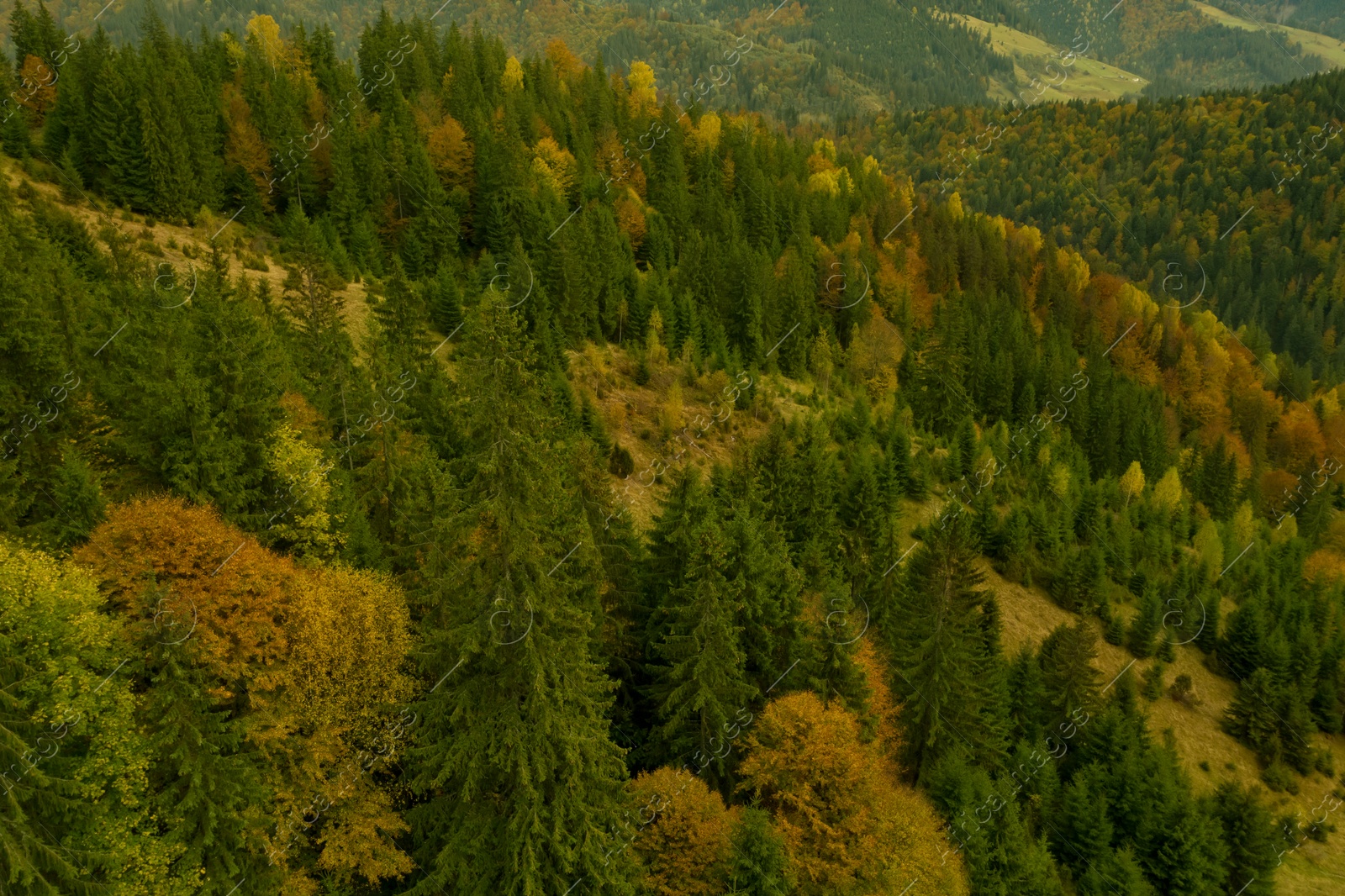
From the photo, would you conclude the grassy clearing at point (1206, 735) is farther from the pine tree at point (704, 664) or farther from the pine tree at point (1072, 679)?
the pine tree at point (704, 664)

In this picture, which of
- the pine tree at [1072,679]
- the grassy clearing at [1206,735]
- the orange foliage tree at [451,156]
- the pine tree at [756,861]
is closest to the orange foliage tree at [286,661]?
the pine tree at [756,861]

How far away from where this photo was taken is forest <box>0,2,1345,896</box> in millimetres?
20125

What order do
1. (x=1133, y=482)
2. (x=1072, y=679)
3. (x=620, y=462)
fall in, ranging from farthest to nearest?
1. (x=1133, y=482)
2. (x=620, y=462)
3. (x=1072, y=679)

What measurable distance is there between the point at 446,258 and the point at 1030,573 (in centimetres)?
5629

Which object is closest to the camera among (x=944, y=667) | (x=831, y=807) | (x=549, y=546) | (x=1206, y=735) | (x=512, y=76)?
(x=549, y=546)

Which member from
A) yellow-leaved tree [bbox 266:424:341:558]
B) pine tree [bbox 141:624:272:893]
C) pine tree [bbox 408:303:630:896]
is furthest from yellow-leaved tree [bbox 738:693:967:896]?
yellow-leaved tree [bbox 266:424:341:558]

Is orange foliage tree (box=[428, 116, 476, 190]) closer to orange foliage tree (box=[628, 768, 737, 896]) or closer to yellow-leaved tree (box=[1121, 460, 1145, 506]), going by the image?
orange foliage tree (box=[628, 768, 737, 896])

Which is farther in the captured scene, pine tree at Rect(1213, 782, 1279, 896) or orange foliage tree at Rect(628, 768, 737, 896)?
pine tree at Rect(1213, 782, 1279, 896)

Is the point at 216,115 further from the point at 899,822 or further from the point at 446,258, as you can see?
the point at 899,822

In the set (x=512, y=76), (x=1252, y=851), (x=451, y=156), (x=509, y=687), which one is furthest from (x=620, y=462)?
(x=512, y=76)

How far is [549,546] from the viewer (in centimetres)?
1953

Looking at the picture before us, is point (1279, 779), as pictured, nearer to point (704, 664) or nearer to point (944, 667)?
point (944, 667)

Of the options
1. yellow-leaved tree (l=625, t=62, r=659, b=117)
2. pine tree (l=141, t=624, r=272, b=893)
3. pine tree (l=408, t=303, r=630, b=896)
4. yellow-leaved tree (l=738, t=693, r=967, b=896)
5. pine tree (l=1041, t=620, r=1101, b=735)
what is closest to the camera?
pine tree (l=408, t=303, r=630, b=896)

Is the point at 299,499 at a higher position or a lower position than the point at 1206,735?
higher
